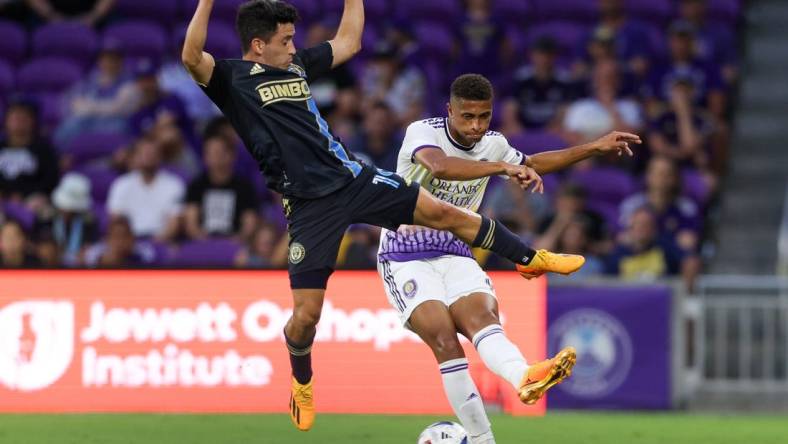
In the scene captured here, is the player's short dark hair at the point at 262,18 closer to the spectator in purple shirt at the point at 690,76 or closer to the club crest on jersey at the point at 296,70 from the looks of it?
the club crest on jersey at the point at 296,70

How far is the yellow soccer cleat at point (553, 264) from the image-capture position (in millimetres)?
8500

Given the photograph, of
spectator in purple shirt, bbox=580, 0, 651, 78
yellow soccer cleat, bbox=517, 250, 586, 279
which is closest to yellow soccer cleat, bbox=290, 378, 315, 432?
yellow soccer cleat, bbox=517, 250, 586, 279

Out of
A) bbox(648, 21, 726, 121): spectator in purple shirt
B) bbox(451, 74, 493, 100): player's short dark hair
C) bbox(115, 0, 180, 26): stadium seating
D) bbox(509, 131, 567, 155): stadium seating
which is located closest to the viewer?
bbox(451, 74, 493, 100): player's short dark hair

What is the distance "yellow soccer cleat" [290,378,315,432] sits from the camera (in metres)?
9.16

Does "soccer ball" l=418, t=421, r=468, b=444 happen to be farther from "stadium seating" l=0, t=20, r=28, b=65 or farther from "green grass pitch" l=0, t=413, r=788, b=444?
"stadium seating" l=0, t=20, r=28, b=65

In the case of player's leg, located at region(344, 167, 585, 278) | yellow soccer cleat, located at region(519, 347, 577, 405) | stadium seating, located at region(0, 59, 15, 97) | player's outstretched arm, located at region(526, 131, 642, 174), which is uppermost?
stadium seating, located at region(0, 59, 15, 97)

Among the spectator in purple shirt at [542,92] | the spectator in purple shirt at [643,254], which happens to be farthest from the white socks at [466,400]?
the spectator in purple shirt at [542,92]

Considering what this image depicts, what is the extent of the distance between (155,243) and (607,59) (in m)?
5.41

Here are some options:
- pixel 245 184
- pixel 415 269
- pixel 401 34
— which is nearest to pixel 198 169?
pixel 245 184

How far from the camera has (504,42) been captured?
1677cm

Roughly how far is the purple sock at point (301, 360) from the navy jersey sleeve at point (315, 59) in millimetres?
1703

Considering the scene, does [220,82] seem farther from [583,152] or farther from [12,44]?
[12,44]

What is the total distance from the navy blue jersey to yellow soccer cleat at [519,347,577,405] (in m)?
1.71

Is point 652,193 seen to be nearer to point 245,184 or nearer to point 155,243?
point 245,184
